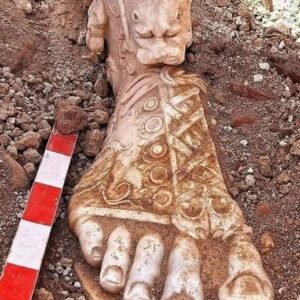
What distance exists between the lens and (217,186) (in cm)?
189

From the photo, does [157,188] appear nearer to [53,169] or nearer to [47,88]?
[53,169]

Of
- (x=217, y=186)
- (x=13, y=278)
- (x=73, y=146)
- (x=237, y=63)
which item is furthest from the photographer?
(x=237, y=63)

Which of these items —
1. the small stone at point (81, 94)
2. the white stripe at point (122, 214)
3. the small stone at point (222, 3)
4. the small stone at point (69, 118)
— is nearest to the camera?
the white stripe at point (122, 214)

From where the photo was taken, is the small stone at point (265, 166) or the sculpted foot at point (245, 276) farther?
the small stone at point (265, 166)

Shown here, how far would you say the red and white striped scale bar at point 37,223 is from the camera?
1.75 metres

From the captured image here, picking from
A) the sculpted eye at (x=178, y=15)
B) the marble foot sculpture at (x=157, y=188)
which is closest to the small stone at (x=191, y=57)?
the marble foot sculpture at (x=157, y=188)

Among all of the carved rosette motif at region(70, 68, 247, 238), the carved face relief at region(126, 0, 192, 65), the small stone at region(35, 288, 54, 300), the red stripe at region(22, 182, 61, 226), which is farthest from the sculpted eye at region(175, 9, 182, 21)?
the small stone at region(35, 288, 54, 300)

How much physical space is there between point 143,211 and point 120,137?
8.1 inches

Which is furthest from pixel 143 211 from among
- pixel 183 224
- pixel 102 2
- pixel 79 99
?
pixel 102 2

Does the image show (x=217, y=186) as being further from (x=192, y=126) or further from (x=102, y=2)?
(x=102, y=2)

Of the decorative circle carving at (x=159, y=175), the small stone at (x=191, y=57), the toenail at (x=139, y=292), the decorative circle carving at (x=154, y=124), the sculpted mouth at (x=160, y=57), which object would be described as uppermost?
the sculpted mouth at (x=160, y=57)

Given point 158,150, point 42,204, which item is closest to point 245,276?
point 158,150

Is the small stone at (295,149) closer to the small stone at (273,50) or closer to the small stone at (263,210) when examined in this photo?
the small stone at (263,210)

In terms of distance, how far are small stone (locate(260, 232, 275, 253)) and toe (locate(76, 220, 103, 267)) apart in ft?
1.01
